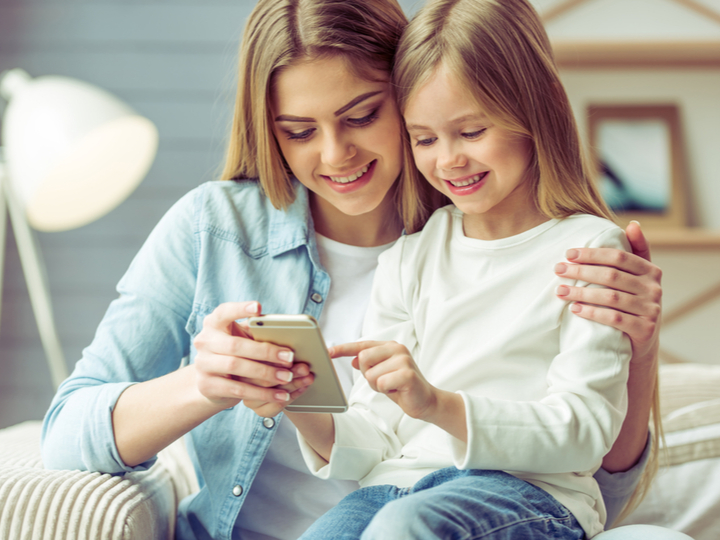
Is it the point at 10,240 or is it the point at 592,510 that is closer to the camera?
the point at 592,510

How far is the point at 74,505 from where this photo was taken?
3.10ft

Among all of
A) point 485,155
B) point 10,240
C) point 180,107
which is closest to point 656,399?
point 485,155

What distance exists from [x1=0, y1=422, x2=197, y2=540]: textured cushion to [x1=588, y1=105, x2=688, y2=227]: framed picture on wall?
240cm

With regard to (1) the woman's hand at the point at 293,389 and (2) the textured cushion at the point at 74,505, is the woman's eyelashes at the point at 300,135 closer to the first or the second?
(1) the woman's hand at the point at 293,389

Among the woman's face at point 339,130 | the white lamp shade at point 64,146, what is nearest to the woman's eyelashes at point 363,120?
the woman's face at point 339,130

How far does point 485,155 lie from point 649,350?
0.42 m

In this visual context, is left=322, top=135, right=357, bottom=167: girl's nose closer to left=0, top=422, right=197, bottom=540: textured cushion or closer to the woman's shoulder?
the woman's shoulder

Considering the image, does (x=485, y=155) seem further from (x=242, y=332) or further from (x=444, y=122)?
(x=242, y=332)

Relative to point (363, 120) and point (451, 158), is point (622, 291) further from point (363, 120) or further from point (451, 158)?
point (363, 120)

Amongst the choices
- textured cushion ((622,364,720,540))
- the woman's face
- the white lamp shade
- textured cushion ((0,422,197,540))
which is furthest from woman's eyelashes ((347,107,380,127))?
the white lamp shade

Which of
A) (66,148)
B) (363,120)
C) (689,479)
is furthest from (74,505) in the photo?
(66,148)

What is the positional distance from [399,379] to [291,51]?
0.60 metres

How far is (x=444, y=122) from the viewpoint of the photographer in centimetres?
103

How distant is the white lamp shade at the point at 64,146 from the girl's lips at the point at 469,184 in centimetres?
143
